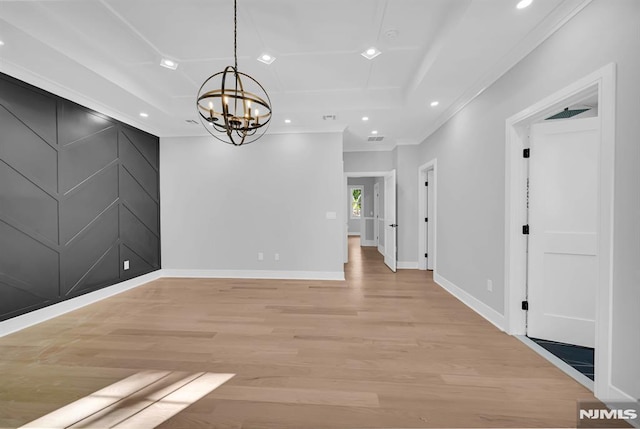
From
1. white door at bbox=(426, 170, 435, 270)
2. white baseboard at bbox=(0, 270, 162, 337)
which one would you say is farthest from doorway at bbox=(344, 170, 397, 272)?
white baseboard at bbox=(0, 270, 162, 337)

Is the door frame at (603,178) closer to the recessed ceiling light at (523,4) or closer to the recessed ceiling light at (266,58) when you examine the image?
the recessed ceiling light at (523,4)

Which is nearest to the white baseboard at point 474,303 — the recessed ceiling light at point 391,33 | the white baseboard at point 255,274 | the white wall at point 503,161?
the white wall at point 503,161

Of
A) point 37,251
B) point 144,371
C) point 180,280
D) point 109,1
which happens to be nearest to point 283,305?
point 144,371

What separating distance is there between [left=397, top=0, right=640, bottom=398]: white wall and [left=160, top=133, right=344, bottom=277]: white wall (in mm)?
1908

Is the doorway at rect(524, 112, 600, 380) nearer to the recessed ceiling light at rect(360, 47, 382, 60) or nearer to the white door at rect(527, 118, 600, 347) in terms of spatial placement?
the white door at rect(527, 118, 600, 347)

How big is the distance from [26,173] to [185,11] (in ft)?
8.50

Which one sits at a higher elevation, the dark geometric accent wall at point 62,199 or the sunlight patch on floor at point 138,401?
the dark geometric accent wall at point 62,199

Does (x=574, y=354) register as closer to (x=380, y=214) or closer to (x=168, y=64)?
(x=168, y=64)

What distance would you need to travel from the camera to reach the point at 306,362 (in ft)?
6.96

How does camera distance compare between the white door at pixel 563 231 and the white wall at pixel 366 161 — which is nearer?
the white door at pixel 563 231

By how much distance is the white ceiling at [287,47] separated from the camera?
2148 mm
